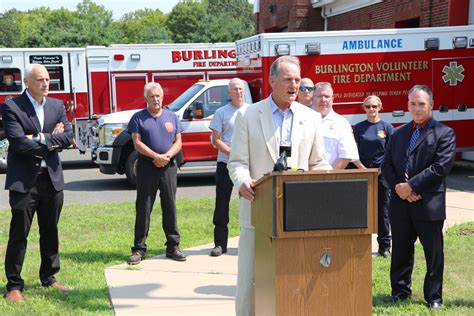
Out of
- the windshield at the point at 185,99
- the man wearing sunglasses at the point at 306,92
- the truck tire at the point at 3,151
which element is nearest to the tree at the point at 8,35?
the truck tire at the point at 3,151

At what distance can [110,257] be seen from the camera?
7.61 metres

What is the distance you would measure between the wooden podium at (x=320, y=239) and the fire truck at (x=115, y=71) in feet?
46.9

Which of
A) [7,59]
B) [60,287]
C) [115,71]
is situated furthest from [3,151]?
[60,287]

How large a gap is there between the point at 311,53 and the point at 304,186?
967 cm

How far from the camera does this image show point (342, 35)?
12992mm

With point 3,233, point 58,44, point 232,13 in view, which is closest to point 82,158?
point 3,233

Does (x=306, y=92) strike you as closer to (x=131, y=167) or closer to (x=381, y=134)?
(x=381, y=134)

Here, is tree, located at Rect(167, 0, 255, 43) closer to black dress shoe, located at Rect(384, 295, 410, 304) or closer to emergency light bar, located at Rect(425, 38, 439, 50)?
emergency light bar, located at Rect(425, 38, 439, 50)

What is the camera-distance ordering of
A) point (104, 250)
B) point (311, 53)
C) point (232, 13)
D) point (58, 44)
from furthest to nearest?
point (232, 13) < point (58, 44) < point (311, 53) < point (104, 250)

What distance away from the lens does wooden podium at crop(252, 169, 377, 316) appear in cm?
354

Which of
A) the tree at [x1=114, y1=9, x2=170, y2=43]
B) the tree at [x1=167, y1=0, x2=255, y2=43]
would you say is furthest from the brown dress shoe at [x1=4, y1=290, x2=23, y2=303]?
the tree at [x1=114, y1=9, x2=170, y2=43]

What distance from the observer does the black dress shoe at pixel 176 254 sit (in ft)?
24.4

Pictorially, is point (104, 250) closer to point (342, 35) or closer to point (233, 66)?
point (342, 35)

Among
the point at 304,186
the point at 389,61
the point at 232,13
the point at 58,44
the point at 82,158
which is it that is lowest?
the point at 82,158
